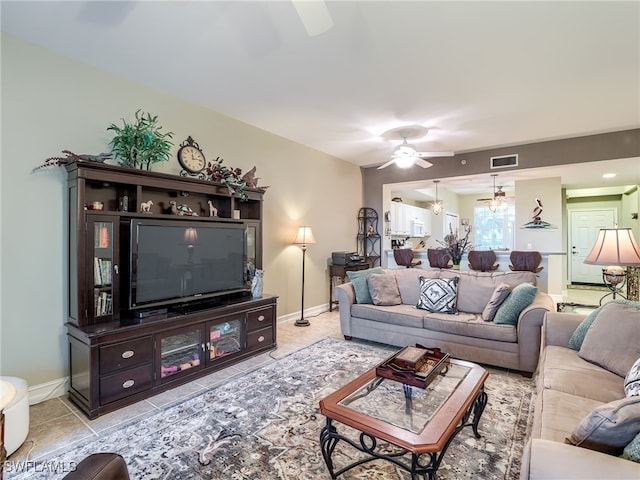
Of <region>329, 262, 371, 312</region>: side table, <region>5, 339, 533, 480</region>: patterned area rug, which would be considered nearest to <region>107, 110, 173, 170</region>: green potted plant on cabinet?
<region>5, 339, 533, 480</region>: patterned area rug

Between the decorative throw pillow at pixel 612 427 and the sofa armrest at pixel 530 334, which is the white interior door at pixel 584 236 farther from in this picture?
the decorative throw pillow at pixel 612 427

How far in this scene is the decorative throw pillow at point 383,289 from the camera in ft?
13.2

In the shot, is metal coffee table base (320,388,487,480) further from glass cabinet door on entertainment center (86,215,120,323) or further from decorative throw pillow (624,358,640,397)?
glass cabinet door on entertainment center (86,215,120,323)

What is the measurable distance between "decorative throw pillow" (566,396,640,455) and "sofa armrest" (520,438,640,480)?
0.25 ft

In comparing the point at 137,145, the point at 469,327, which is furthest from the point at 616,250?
the point at 137,145

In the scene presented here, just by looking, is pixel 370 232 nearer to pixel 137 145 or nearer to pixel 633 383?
pixel 137 145

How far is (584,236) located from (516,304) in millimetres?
7846

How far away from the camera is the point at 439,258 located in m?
5.35

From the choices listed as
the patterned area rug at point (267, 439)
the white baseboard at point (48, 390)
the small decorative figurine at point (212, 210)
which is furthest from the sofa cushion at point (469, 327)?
the white baseboard at point (48, 390)

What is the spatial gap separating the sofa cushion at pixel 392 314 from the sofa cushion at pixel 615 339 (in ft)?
5.07

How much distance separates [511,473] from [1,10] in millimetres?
4292

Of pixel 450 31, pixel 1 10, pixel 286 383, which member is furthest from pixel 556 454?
pixel 1 10

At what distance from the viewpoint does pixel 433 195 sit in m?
9.09

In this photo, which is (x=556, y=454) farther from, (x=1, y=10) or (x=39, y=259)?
(x=1, y=10)
